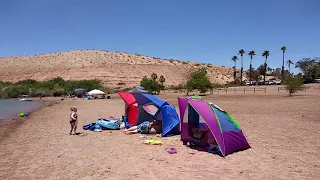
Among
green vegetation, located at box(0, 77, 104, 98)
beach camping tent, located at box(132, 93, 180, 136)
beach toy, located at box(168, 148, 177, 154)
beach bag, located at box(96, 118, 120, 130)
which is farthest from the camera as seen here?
green vegetation, located at box(0, 77, 104, 98)

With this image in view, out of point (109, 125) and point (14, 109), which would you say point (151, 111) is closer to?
point (109, 125)

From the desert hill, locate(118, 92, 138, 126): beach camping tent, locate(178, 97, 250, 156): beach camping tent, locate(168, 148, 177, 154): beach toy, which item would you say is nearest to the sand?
locate(168, 148, 177, 154): beach toy

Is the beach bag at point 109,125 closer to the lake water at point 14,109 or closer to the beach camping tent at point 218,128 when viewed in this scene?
the beach camping tent at point 218,128

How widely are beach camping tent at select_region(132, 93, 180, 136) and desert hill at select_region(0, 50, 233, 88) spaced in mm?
72924

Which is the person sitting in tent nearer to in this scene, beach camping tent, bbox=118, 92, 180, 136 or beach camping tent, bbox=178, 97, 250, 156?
beach camping tent, bbox=118, 92, 180, 136

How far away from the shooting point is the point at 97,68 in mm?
97562

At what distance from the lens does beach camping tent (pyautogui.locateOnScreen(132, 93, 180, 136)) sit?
42.2 feet

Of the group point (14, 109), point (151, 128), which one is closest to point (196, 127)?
point (151, 128)

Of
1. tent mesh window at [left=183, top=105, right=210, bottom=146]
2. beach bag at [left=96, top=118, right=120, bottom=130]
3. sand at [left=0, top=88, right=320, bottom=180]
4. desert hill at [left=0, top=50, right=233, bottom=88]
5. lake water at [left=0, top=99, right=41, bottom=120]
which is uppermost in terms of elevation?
desert hill at [left=0, top=50, right=233, bottom=88]

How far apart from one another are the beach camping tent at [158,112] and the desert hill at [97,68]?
72.9 meters

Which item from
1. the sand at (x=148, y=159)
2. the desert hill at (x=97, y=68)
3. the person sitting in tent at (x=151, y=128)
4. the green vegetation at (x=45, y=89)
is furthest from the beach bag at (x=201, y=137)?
the desert hill at (x=97, y=68)

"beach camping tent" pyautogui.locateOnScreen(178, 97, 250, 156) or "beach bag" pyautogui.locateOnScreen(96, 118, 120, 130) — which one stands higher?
"beach camping tent" pyautogui.locateOnScreen(178, 97, 250, 156)

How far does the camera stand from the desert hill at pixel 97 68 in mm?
93438

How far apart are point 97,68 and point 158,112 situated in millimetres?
85846
